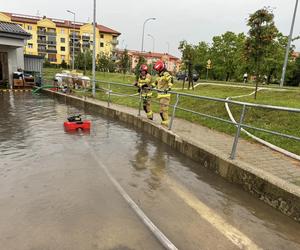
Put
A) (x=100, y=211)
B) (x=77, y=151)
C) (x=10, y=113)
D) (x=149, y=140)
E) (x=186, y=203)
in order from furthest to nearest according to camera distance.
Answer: (x=10, y=113) → (x=149, y=140) → (x=77, y=151) → (x=186, y=203) → (x=100, y=211)

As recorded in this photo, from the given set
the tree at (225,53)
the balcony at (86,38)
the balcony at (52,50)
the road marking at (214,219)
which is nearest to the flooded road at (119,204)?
the road marking at (214,219)

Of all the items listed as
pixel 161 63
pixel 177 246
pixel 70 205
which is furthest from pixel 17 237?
pixel 161 63

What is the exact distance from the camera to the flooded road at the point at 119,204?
2973 mm

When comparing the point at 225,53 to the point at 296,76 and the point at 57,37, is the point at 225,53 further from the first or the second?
the point at 57,37

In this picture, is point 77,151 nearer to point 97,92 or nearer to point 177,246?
point 177,246

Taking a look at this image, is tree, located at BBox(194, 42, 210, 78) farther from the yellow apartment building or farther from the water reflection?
the water reflection

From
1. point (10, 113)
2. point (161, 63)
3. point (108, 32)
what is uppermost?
point (108, 32)

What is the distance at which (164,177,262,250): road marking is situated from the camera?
2.99 m

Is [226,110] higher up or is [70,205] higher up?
[226,110]

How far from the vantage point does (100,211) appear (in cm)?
352

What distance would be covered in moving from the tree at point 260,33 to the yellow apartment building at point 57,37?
62.8 metres

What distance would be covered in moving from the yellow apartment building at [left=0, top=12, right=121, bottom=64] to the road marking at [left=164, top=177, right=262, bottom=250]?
7071 cm

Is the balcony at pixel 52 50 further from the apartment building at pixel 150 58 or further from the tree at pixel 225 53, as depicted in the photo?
the tree at pixel 225 53

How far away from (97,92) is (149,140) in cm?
1112
